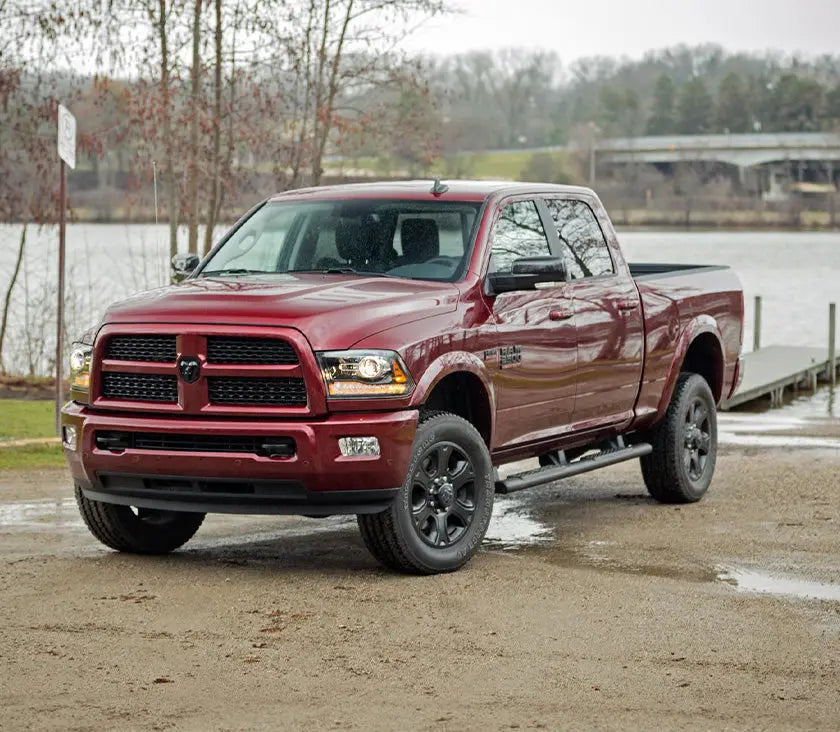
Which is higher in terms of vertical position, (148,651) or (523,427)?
(523,427)

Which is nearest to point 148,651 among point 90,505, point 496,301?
point 90,505

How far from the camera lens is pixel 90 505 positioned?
28.0 ft

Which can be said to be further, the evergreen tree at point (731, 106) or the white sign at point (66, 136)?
the evergreen tree at point (731, 106)

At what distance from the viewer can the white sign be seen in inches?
519

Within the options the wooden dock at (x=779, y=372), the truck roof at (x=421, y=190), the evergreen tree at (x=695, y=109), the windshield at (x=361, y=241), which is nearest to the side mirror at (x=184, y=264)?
the windshield at (x=361, y=241)

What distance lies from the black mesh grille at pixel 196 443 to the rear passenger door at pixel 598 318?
2390 millimetres

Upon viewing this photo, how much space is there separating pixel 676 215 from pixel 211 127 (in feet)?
232

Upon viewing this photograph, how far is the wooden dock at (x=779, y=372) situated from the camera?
23312 mm

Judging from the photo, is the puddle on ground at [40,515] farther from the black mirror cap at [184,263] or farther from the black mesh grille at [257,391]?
the black mesh grille at [257,391]

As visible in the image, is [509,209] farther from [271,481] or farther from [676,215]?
[676,215]

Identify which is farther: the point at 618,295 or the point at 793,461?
the point at 793,461

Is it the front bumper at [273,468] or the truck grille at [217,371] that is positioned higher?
the truck grille at [217,371]

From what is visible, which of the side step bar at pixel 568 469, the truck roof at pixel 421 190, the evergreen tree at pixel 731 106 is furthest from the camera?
the evergreen tree at pixel 731 106

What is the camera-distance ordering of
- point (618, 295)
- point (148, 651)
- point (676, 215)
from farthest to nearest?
point (676, 215) → point (618, 295) → point (148, 651)
